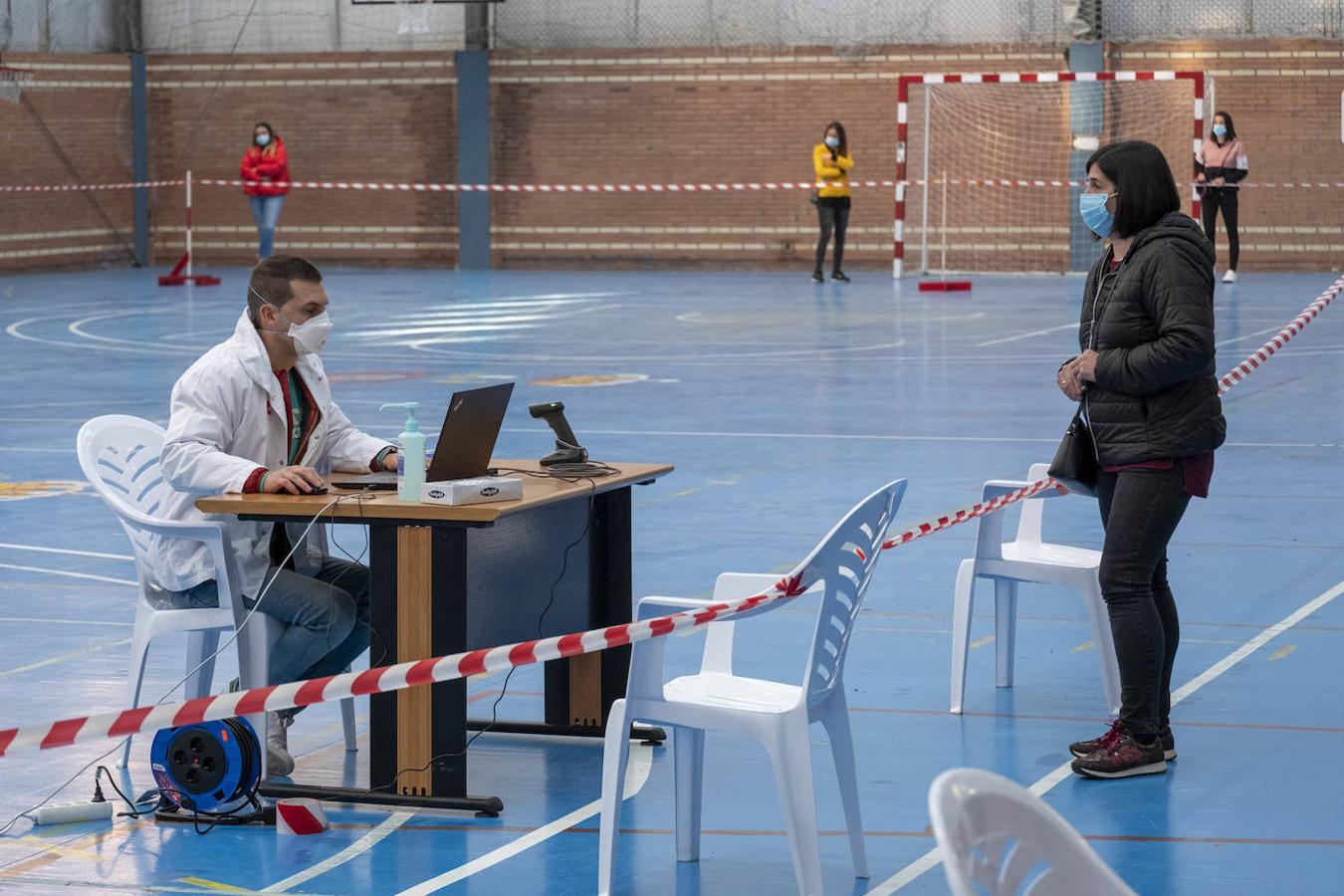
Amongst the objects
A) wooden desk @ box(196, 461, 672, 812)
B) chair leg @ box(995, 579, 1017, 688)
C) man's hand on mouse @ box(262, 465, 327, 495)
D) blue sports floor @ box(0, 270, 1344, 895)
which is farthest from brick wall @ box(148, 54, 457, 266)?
man's hand on mouse @ box(262, 465, 327, 495)

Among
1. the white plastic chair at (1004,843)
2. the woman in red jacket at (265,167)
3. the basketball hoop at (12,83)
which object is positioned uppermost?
the basketball hoop at (12,83)

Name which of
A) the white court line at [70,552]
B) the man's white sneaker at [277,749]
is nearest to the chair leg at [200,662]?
Answer: the man's white sneaker at [277,749]

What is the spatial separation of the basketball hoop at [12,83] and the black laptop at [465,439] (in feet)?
77.9

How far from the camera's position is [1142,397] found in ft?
19.4

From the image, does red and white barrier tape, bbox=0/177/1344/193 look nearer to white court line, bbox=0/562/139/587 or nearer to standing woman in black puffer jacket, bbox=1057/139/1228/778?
white court line, bbox=0/562/139/587

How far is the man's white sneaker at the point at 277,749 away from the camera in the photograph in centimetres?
598

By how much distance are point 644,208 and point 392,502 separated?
24261 mm

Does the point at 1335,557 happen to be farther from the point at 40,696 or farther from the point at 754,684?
the point at 40,696

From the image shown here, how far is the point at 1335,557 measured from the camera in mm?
9211

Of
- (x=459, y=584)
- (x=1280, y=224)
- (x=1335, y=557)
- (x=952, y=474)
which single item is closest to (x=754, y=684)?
(x=459, y=584)

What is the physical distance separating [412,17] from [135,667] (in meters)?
24.6

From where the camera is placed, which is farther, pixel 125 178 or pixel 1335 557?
pixel 125 178

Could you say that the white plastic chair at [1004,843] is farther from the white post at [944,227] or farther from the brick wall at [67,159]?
the brick wall at [67,159]

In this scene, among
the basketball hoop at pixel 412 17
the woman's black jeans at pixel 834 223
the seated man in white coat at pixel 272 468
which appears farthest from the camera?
the basketball hoop at pixel 412 17
